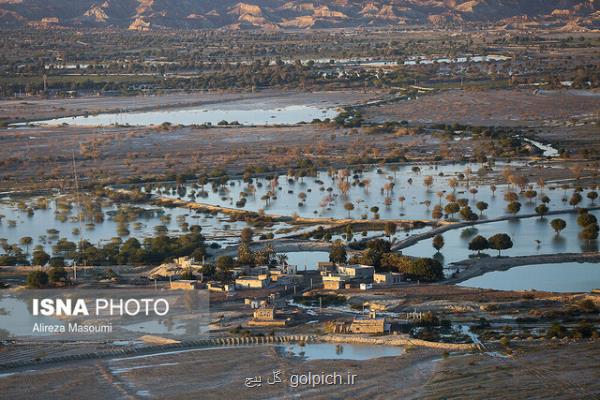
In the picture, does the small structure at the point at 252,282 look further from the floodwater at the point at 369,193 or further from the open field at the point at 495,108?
the open field at the point at 495,108

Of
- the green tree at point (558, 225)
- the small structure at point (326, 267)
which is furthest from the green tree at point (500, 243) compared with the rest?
the small structure at point (326, 267)

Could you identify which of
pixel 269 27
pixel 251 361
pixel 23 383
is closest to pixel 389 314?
pixel 251 361

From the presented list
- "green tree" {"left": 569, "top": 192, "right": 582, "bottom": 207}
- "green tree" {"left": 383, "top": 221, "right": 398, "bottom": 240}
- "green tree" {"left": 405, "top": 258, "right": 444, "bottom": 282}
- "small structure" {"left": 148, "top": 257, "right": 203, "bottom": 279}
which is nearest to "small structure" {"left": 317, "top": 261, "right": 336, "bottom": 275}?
"green tree" {"left": 405, "top": 258, "right": 444, "bottom": 282}

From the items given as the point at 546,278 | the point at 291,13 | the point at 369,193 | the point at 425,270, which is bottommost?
the point at 546,278

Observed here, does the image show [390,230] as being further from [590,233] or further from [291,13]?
[291,13]

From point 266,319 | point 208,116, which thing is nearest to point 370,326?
point 266,319

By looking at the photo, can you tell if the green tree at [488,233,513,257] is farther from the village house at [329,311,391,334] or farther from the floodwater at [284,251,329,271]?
the village house at [329,311,391,334]
